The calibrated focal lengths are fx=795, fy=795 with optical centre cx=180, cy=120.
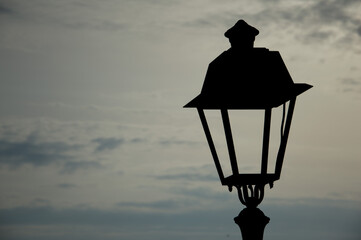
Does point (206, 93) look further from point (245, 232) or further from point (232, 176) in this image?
point (245, 232)

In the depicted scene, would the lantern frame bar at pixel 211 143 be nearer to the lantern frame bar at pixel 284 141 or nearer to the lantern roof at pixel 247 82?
the lantern roof at pixel 247 82

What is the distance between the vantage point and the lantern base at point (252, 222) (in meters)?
8.61

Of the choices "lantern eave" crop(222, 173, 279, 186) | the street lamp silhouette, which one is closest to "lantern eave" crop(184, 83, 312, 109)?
the street lamp silhouette

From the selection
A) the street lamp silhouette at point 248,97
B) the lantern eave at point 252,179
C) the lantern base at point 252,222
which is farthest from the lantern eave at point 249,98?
the lantern base at point 252,222

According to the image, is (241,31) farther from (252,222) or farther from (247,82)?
(252,222)

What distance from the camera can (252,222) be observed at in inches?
339

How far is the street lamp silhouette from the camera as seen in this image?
840cm

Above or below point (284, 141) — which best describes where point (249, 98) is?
above

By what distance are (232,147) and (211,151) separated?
0.36 meters

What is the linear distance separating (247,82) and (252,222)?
1520 mm

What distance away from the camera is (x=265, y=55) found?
28.3 ft

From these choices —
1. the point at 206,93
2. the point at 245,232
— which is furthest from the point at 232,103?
the point at 245,232

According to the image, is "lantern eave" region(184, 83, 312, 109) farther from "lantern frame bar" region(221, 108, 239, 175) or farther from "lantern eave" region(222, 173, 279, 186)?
"lantern eave" region(222, 173, 279, 186)

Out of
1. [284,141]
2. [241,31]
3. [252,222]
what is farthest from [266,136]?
[241,31]
